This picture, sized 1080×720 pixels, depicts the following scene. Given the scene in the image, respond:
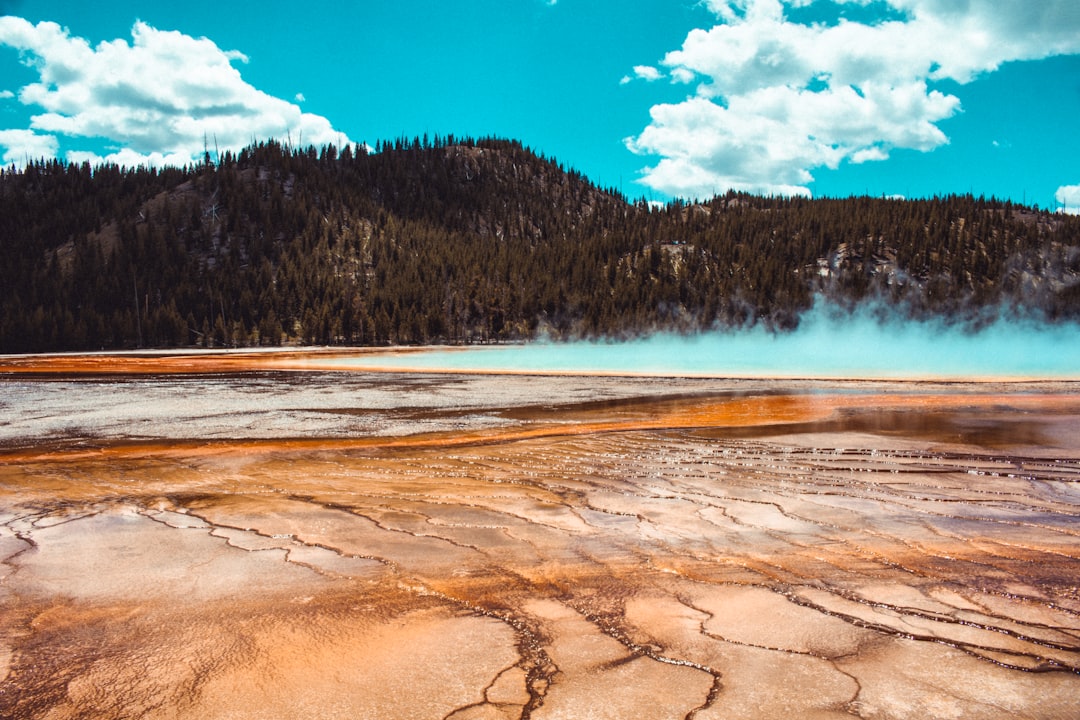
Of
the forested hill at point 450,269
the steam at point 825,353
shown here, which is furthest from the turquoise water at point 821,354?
the forested hill at point 450,269

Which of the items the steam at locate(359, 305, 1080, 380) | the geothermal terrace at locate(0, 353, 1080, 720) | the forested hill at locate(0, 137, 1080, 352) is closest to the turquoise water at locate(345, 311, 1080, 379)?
the steam at locate(359, 305, 1080, 380)

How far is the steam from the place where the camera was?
127ft

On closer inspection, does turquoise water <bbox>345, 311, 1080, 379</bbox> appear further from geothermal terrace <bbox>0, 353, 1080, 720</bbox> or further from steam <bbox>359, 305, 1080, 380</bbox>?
geothermal terrace <bbox>0, 353, 1080, 720</bbox>

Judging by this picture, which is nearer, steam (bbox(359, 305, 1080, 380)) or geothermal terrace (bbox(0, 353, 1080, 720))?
geothermal terrace (bbox(0, 353, 1080, 720))

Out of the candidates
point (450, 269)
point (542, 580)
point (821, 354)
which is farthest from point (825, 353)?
point (450, 269)

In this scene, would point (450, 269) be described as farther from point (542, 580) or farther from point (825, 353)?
point (542, 580)

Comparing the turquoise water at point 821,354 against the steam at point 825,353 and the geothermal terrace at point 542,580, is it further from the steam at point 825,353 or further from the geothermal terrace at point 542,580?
the geothermal terrace at point 542,580

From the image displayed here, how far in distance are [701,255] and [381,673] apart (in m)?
137

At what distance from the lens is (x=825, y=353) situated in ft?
193

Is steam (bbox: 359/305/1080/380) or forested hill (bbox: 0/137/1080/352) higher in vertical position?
forested hill (bbox: 0/137/1080/352)

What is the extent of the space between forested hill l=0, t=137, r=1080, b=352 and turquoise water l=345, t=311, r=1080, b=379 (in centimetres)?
971

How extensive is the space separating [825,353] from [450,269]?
85984 mm

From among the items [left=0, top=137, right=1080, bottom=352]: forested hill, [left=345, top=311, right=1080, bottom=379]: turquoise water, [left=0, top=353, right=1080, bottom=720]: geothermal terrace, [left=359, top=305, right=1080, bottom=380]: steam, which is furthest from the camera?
[left=0, top=137, right=1080, bottom=352]: forested hill

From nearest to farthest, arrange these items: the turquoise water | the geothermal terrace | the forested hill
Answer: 1. the geothermal terrace
2. the turquoise water
3. the forested hill
